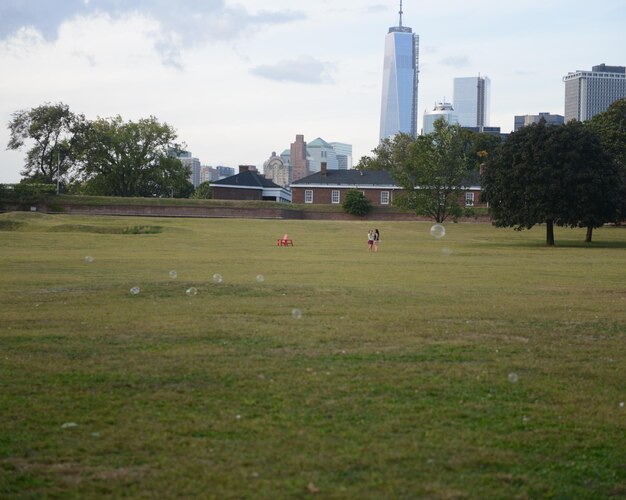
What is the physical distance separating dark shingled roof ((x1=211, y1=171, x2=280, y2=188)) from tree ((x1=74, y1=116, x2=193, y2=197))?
6.56 metres

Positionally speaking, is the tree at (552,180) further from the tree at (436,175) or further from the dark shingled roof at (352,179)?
the dark shingled roof at (352,179)

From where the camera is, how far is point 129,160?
114688 millimetres

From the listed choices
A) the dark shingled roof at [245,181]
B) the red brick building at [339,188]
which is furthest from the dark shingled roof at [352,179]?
the dark shingled roof at [245,181]

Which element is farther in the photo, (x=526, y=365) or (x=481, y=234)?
(x=481, y=234)

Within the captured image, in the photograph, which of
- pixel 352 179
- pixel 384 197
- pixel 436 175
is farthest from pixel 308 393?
pixel 352 179

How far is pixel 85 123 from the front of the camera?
11225 centimetres

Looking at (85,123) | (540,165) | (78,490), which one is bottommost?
(78,490)

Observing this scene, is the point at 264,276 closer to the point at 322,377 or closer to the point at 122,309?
the point at 122,309

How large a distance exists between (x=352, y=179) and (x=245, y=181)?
18.1 meters

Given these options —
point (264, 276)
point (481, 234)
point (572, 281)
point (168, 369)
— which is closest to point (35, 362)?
point (168, 369)

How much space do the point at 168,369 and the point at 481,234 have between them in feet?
216

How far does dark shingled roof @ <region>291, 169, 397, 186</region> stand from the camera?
376ft

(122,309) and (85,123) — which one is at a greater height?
(85,123)

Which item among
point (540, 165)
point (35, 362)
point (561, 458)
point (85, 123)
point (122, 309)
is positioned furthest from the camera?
point (85, 123)
